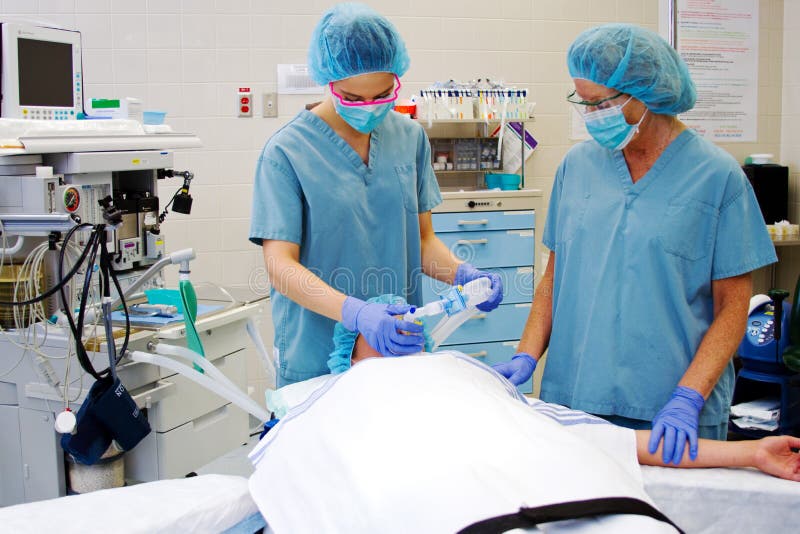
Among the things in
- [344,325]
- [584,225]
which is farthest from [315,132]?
[584,225]

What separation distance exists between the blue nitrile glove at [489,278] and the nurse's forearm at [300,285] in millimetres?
338

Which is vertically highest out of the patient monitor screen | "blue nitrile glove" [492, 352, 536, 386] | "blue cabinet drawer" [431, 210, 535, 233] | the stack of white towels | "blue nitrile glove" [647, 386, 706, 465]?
the patient monitor screen

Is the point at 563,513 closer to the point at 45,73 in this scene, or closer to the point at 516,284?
the point at 45,73

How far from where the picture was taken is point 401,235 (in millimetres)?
1834

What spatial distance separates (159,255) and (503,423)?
162 centimetres

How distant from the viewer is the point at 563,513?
1.00m

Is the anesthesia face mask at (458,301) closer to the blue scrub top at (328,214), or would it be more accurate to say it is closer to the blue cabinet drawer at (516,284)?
the blue scrub top at (328,214)

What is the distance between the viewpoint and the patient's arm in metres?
1.42

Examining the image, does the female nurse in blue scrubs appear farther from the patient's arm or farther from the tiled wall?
the tiled wall

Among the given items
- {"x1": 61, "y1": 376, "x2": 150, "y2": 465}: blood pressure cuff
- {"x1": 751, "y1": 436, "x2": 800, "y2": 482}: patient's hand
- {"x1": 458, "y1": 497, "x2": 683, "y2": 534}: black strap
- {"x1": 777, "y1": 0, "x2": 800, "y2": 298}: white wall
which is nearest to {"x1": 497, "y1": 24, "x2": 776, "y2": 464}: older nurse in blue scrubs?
{"x1": 751, "y1": 436, "x2": 800, "y2": 482}: patient's hand

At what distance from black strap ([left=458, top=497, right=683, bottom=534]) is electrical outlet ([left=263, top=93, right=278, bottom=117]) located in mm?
3245

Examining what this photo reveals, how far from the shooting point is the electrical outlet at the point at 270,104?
3.93 meters

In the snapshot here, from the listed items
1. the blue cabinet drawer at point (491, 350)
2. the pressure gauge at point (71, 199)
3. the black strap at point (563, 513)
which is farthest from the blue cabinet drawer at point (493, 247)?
the black strap at point (563, 513)

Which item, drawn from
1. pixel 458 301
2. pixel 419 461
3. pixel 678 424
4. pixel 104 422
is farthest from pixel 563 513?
pixel 104 422
